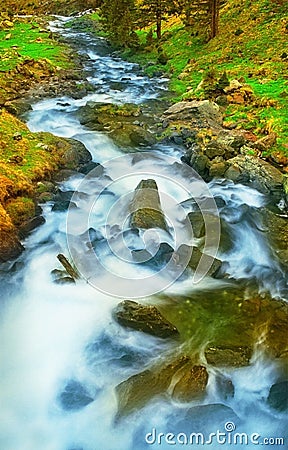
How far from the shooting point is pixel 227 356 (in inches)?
304

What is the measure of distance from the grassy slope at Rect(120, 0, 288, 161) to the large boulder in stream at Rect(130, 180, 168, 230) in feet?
15.5

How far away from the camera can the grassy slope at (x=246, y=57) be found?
16438 millimetres

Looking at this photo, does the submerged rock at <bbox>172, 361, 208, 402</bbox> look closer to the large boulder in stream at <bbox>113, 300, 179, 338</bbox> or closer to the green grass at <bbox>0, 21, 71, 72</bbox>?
the large boulder in stream at <bbox>113, 300, 179, 338</bbox>

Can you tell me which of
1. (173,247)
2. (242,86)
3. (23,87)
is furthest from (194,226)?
(23,87)

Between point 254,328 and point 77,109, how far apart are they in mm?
13926

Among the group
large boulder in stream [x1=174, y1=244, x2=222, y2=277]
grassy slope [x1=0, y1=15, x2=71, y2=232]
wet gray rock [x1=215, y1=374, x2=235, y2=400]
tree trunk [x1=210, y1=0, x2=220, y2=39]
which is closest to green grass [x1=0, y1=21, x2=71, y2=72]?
grassy slope [x1=0, y1=15, x2=71, y2=232]

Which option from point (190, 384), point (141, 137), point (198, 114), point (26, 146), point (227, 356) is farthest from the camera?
point (198, 114)

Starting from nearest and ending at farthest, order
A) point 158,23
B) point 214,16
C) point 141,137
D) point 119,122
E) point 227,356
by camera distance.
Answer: point 227,356 → point 141,137 → point 119,122 → point 214,16 → point 158,23

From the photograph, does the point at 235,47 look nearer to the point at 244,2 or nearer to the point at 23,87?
the point at 244,2

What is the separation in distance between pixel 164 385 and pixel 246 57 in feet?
65.0

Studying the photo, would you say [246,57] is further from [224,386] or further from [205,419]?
[205,419]

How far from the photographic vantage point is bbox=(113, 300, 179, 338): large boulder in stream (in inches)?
323

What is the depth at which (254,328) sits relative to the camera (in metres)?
8.22

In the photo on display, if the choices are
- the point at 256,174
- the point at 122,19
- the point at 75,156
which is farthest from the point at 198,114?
the point at 122,19
